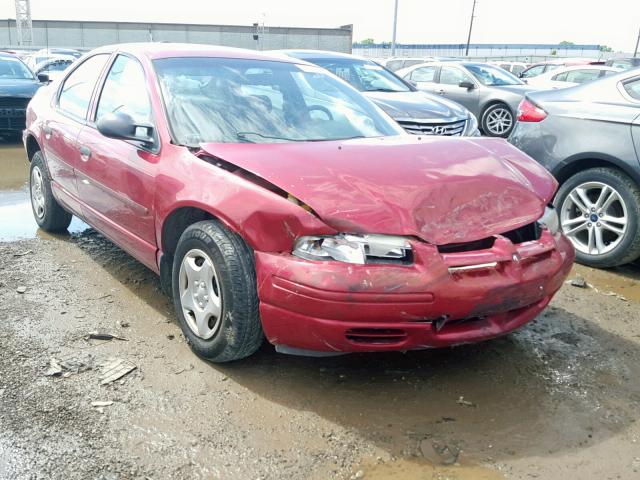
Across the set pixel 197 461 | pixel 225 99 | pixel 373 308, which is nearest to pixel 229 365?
pixel 197 461

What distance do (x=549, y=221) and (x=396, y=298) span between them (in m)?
1.13

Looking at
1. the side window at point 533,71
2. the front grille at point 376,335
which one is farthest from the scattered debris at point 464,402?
the side window at point 533,71

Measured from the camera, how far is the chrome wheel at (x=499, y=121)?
12.0 meters

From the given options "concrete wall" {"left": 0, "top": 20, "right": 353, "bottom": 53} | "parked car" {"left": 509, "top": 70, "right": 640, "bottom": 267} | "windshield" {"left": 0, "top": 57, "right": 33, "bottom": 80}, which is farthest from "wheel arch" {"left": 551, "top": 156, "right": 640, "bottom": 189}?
"concrete wall" {"left": 0, "top": 20, "right": 353, "bottom": 53}

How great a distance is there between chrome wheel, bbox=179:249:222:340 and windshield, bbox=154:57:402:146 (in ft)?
2.18

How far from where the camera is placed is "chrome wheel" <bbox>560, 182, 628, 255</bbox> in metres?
4.70

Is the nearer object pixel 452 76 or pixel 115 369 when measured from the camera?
pixel 115 369

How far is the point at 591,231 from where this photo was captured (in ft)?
15.8

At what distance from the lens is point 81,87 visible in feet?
15.1

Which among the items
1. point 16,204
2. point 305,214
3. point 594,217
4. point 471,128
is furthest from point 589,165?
point 16,204

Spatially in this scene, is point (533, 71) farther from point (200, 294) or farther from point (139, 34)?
point (139, 34)

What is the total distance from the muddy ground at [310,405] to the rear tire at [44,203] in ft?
4.64

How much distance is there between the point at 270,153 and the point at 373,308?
3.23 ft

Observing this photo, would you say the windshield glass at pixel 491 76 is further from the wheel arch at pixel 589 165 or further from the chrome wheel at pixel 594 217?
the chrome wheel at pixel 594 217
